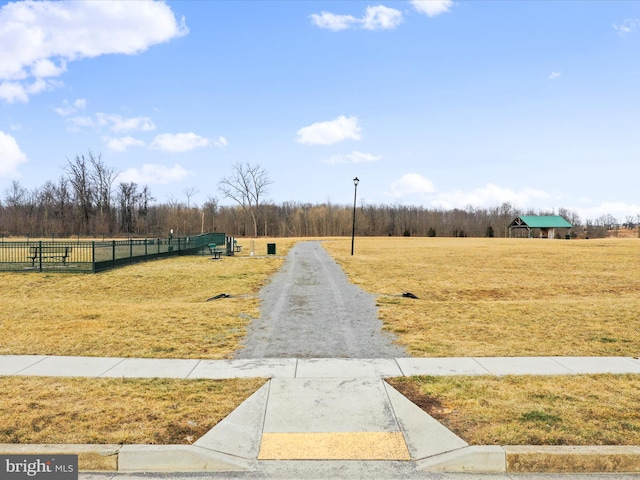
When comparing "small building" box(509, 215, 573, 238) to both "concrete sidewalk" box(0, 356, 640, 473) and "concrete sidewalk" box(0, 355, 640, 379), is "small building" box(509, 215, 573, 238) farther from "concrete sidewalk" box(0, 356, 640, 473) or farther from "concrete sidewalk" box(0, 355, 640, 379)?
"concrete sidewalk" box(0, 356, 640, 473)

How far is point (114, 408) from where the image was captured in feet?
18.2

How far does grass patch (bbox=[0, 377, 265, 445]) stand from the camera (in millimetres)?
4852

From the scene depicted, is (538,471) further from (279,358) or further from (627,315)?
(627,315)

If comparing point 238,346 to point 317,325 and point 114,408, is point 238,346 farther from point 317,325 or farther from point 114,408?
point 114,408

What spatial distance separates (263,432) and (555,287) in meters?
17.7

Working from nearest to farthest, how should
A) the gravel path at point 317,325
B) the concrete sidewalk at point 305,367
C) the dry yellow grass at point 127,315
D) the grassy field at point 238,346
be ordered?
the grassy field at point 238,346 < the concrete sidewalk at point 305,367 < the gravel path at point 317,325 < the dry yellow grass at point 127,315

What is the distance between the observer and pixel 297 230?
12562 centimetres

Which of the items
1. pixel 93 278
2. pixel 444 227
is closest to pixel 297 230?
pixel 444 227

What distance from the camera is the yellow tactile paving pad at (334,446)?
457 cm

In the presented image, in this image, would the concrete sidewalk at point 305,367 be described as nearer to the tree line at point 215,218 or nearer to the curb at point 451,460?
the curb at point 451,460

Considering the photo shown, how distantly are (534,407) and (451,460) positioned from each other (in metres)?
1.75

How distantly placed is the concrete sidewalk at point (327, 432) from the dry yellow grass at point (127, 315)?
43.3 inches

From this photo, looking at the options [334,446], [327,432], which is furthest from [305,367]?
[334,446]

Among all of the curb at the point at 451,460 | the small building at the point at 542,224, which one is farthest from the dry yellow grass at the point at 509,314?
the small building at the point at 542,224
